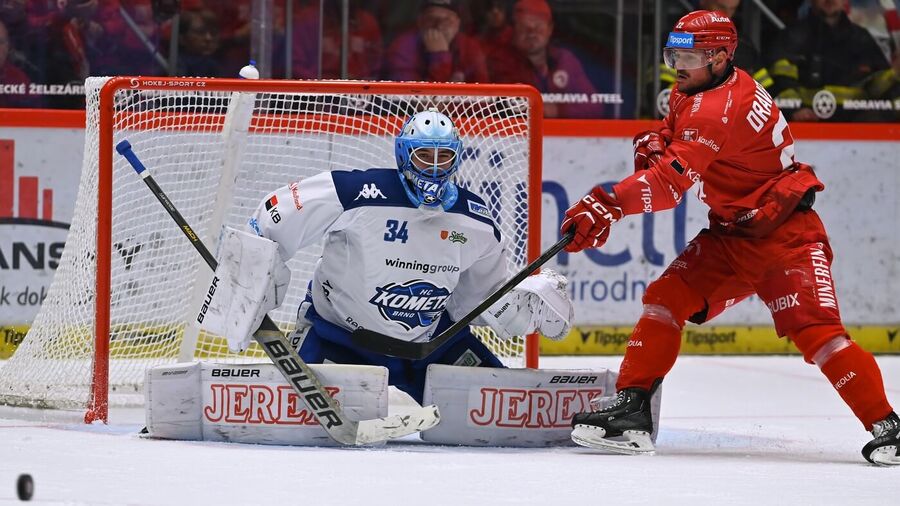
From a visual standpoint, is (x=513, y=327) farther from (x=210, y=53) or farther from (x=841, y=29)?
(x=841, y=29)

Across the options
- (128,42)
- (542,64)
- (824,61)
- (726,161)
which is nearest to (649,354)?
(726,161)

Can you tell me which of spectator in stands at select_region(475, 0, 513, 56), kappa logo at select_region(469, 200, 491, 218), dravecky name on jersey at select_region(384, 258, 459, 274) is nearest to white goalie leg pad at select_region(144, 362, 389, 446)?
dravecky name on jersey at select_region(384, 258, 459, 274)

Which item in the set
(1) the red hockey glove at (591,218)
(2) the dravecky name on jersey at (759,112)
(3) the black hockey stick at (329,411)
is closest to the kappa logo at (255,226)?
(3) the black hockey stick at (329,411)

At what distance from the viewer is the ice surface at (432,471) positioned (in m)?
2.95

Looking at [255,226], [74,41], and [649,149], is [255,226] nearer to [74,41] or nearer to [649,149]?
[649,149]

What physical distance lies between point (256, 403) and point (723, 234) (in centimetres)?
138

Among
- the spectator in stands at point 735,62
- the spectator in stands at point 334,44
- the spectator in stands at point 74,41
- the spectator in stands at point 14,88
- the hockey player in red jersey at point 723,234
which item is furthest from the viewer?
the spectator in stands at point 735,62

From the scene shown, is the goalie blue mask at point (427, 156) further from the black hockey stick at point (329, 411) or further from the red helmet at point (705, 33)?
the red helmet at point (705, 33)

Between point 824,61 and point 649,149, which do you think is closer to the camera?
point 649,149

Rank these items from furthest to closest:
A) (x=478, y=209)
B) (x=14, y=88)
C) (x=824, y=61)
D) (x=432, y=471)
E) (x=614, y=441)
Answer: (x=824, y=61) < (x=14, y=88) < (x=478, y=209) < (x=614, y=441) < (x=432, y=471)

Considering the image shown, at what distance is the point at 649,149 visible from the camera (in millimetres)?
4004

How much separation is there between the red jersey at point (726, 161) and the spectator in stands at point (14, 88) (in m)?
3.06

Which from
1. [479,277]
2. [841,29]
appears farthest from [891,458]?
[841,29]

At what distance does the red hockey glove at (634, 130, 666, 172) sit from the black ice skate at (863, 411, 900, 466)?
3.03 ft
